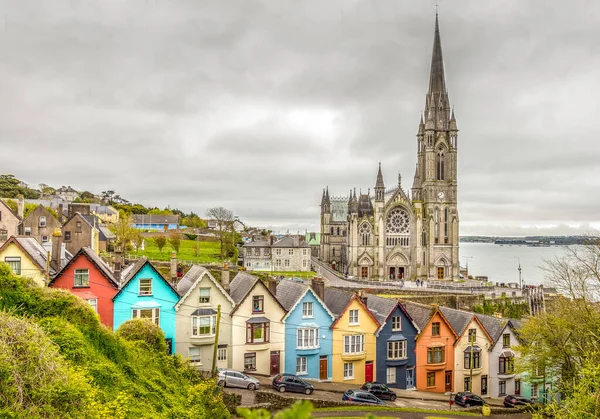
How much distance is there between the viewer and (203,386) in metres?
20.3

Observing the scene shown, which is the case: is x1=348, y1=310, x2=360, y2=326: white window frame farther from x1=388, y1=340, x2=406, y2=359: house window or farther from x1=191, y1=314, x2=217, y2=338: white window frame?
x1=191, y1=314, x2=217, y2=338: white window frame

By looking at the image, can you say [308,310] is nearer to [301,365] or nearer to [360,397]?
[301,365]

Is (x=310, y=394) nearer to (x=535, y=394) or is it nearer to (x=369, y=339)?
(x=369, y=339)

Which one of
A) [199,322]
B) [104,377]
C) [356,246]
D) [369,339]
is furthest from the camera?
[356,246]

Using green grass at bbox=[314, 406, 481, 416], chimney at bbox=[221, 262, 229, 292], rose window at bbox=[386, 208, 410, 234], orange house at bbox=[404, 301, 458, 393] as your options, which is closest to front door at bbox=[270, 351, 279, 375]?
chimney at bbox=[221, 262, 229, 292]

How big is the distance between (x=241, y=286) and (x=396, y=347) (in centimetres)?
1251

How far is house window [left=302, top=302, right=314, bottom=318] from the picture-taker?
34000mm

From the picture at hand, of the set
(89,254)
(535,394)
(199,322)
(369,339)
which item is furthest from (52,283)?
(535,394)

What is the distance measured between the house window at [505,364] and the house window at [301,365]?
16.1 meters

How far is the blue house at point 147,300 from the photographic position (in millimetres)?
30531

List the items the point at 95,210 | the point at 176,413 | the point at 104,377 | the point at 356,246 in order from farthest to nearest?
the point at 95,210, the point at 356,246, the point at 176,413, the point at 104,377

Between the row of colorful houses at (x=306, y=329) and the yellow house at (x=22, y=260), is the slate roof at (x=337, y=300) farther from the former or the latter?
the yellow house at (x=22, y=260)

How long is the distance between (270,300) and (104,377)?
60.8ft

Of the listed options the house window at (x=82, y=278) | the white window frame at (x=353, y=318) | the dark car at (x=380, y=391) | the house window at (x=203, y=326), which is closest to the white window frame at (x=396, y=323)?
the white window frame at (x=353, y=318)
